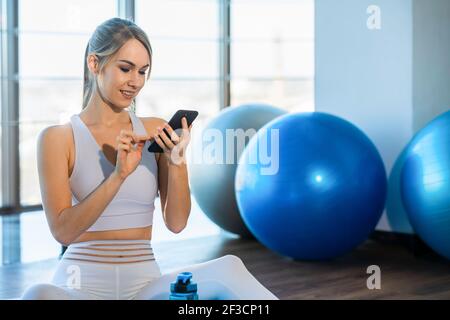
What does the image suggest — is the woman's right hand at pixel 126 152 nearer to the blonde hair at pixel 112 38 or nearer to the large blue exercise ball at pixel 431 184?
the blonde hair at pixel 112 38

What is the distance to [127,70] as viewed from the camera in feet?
5.12

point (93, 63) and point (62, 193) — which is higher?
point (93, 63)

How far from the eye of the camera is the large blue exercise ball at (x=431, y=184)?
3.19 meters

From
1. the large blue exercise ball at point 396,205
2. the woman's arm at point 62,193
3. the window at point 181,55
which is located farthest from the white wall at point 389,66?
the woman's arm at point 62,193

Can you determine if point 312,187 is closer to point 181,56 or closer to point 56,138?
point 56,138

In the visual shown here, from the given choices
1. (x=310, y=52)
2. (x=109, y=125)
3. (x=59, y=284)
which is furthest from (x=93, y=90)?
(x=310, y=52)

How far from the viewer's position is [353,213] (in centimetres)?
332

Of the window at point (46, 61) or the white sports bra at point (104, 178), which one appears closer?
the white sports bra at point (104, 178)

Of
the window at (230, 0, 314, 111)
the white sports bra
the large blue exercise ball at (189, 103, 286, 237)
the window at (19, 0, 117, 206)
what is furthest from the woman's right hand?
the window at (230, 0, 314, 111)

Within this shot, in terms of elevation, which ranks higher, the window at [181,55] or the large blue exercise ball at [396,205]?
the window at [181,55]

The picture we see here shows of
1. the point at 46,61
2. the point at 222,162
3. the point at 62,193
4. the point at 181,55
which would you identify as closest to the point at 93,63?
the point at 62,193

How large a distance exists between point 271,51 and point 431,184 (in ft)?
13.4

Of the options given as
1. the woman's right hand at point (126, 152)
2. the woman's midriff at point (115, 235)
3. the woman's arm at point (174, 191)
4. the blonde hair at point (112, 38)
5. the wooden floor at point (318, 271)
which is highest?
the blonde hair at point (112, 38)

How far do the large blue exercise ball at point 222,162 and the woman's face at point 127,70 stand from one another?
2417 mm
